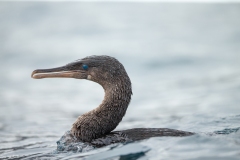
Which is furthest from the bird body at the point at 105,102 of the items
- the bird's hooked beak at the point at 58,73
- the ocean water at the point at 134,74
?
the ocean water at the point at 134,74

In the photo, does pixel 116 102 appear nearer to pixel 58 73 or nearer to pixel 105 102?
pixel 105 102

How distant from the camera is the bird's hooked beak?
6.86m

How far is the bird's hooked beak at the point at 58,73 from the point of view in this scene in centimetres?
686

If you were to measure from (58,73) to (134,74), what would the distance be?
1176 cm

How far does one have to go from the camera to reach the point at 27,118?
12133 millimetres

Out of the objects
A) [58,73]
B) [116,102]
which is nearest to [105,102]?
[116,102]

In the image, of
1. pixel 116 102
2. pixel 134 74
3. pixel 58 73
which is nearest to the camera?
pixel 116 102

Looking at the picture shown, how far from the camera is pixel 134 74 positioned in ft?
60.9

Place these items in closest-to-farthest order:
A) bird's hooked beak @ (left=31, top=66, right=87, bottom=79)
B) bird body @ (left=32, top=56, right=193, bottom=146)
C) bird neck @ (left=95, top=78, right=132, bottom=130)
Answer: bird body @ (left=32, top=56, right=193, bottom=146), bird neck @ (left=95, top=78, right=132, bottom=130), bird's hooked beak @ (left=31, top=66, right=87, bottom=79)

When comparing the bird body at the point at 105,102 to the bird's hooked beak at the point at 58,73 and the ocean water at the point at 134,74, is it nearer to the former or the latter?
the bird's hooked beak at the point at 58,73

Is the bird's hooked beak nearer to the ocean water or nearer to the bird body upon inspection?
the bird body

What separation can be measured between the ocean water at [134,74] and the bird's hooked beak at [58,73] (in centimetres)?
102

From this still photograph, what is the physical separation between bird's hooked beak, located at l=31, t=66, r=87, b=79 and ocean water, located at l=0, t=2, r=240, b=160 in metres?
1.02

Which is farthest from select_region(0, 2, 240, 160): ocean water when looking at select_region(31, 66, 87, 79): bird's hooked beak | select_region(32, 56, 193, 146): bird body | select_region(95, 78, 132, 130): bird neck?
select_region(31, 66, 87, 79): bird's hooked beak
